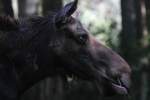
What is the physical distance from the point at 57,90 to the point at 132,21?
204 inches

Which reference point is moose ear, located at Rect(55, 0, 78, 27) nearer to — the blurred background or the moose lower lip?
the moose lower lip

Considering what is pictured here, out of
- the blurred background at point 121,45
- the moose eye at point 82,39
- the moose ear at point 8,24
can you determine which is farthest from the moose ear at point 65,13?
the blurred background at point 121,45

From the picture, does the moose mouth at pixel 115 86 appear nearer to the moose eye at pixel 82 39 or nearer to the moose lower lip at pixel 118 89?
the moose lower lip at pixel 118 89

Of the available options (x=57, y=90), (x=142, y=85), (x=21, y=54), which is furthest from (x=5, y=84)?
(x=142, y=85)

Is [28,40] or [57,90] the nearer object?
[28,40]

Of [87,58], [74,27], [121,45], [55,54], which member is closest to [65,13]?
[74,27]

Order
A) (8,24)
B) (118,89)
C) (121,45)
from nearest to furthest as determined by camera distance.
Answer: (8,24)
(118,89)
(121,45)

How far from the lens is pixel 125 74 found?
791 cm

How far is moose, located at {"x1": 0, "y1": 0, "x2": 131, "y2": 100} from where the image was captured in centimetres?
785

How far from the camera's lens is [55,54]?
7.89 metres

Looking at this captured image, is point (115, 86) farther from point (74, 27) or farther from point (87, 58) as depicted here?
point (74, 27)

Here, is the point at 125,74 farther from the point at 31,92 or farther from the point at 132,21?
the point at 132,21

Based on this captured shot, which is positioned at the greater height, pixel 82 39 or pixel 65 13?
pixel 65 13

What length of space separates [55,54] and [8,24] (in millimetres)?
Result: 641
